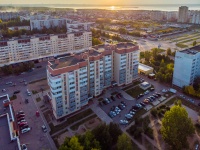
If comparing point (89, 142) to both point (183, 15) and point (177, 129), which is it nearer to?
point (177, 129)

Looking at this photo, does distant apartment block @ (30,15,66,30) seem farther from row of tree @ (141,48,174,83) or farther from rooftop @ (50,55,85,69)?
rooftop @ (50,55,85,69)

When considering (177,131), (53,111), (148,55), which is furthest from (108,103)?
(148,55)

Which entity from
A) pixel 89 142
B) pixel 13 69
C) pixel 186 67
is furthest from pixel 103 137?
pixel 13 69

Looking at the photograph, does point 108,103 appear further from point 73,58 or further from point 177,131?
point 177,131

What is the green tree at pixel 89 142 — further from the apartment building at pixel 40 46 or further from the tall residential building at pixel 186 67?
the apartment building at pixel 40 46

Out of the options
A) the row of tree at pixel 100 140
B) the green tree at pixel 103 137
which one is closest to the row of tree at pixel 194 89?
the row of tree at pixel 100 140

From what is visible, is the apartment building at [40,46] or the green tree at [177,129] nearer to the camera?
the green tree at [177,129]
